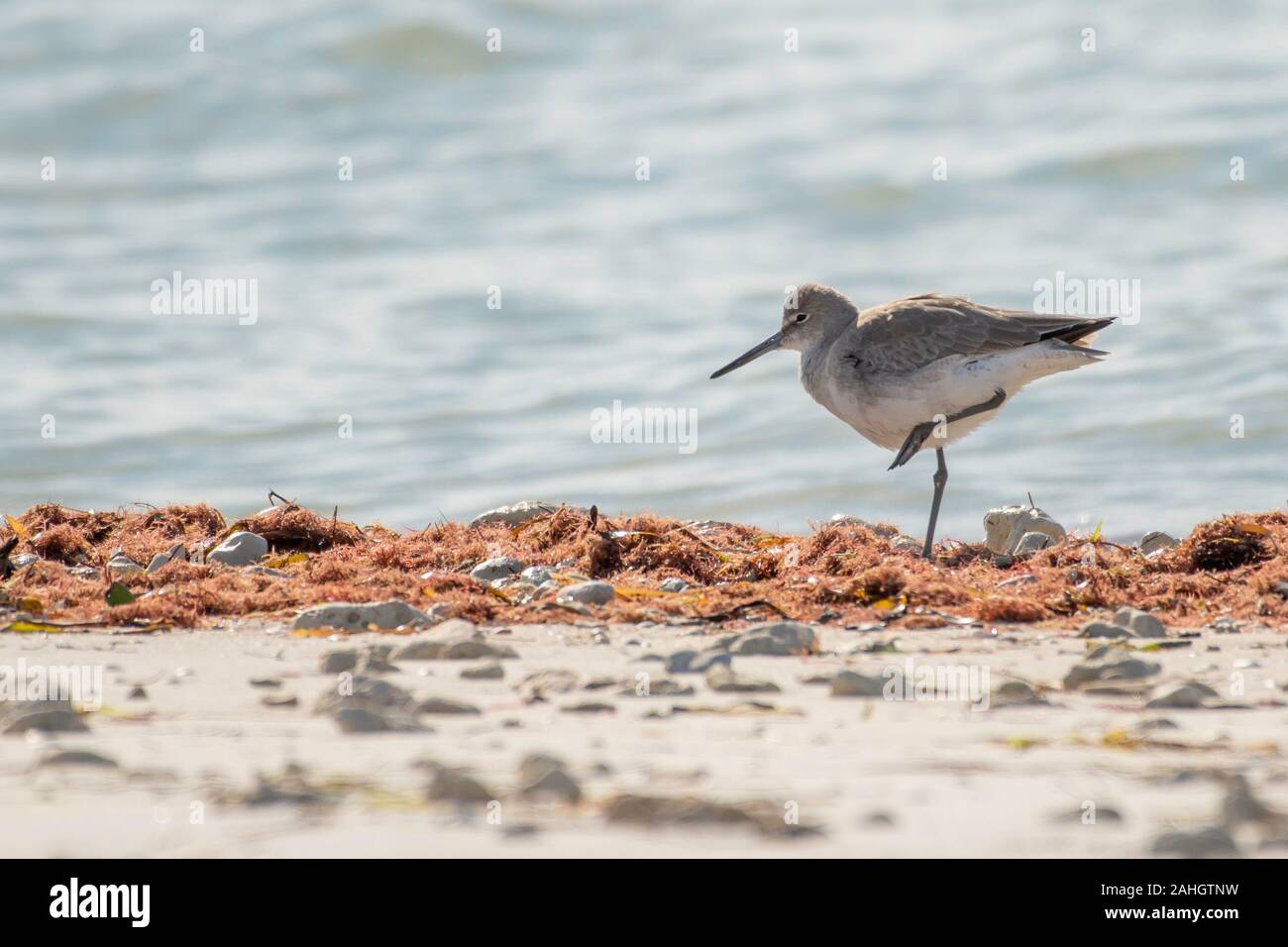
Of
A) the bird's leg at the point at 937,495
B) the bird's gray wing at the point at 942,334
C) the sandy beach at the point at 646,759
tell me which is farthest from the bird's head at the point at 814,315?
the sandy beach at the point at 646,759

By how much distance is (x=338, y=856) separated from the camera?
2.99 metres

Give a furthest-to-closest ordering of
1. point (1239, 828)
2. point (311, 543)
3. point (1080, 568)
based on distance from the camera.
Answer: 1. point (311, 543)
2. point (1080, 568)
3. point (1239, 828)

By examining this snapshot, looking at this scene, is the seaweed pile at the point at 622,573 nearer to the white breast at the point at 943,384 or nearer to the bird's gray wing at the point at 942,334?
the white breast at the point at 943,384

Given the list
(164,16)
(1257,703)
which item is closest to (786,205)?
(164,16)

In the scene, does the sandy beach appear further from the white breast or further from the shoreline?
the white breast

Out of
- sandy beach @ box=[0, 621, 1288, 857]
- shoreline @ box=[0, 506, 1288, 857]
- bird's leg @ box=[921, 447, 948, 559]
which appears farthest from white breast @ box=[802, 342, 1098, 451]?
sandy beach @ box=[0, 621, 1288, 857]

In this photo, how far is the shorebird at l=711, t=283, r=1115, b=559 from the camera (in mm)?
8234

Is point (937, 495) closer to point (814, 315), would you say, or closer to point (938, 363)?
point (938, 363)

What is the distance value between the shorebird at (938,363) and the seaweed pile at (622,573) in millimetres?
761

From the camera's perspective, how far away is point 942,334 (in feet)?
27.1

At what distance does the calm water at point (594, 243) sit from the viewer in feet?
40.1

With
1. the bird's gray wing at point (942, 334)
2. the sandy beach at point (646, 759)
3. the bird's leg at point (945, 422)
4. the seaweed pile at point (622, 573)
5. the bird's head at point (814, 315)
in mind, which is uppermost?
the bird's head at point (814, 315)

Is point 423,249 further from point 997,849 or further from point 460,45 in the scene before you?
point 997,849
